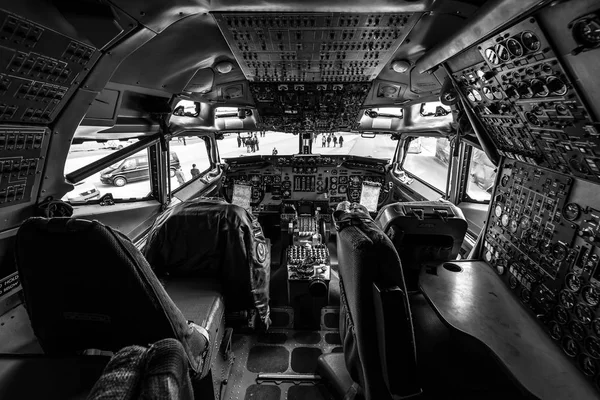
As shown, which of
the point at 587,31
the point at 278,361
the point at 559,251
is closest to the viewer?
the point at 587,31

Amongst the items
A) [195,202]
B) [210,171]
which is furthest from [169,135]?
[210,171]

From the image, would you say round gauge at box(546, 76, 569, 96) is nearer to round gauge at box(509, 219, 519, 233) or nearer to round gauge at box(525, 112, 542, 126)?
round gauge at box(525, 112, 542, 126)

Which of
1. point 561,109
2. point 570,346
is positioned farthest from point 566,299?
point 561,109

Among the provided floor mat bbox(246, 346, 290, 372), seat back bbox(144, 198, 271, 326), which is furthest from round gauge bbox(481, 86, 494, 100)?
floor mat bbox(246, 346, 290, 372)

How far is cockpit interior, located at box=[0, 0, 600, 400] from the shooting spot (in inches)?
46.3

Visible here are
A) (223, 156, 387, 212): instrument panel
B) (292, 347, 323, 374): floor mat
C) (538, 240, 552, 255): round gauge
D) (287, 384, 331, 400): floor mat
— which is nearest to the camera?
(538, 240, 552, 255): round gauge

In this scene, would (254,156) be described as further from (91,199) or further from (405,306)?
(405,306)

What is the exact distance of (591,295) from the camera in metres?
1.45

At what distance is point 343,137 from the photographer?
5344 millimetres

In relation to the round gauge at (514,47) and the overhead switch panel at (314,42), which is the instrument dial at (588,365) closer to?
the round gauge at (514,47)

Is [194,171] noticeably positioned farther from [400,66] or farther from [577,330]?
[577,330]

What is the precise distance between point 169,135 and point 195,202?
1426mm

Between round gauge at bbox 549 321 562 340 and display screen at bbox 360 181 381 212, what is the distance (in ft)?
11.6

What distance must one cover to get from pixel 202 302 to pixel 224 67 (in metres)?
2.16
